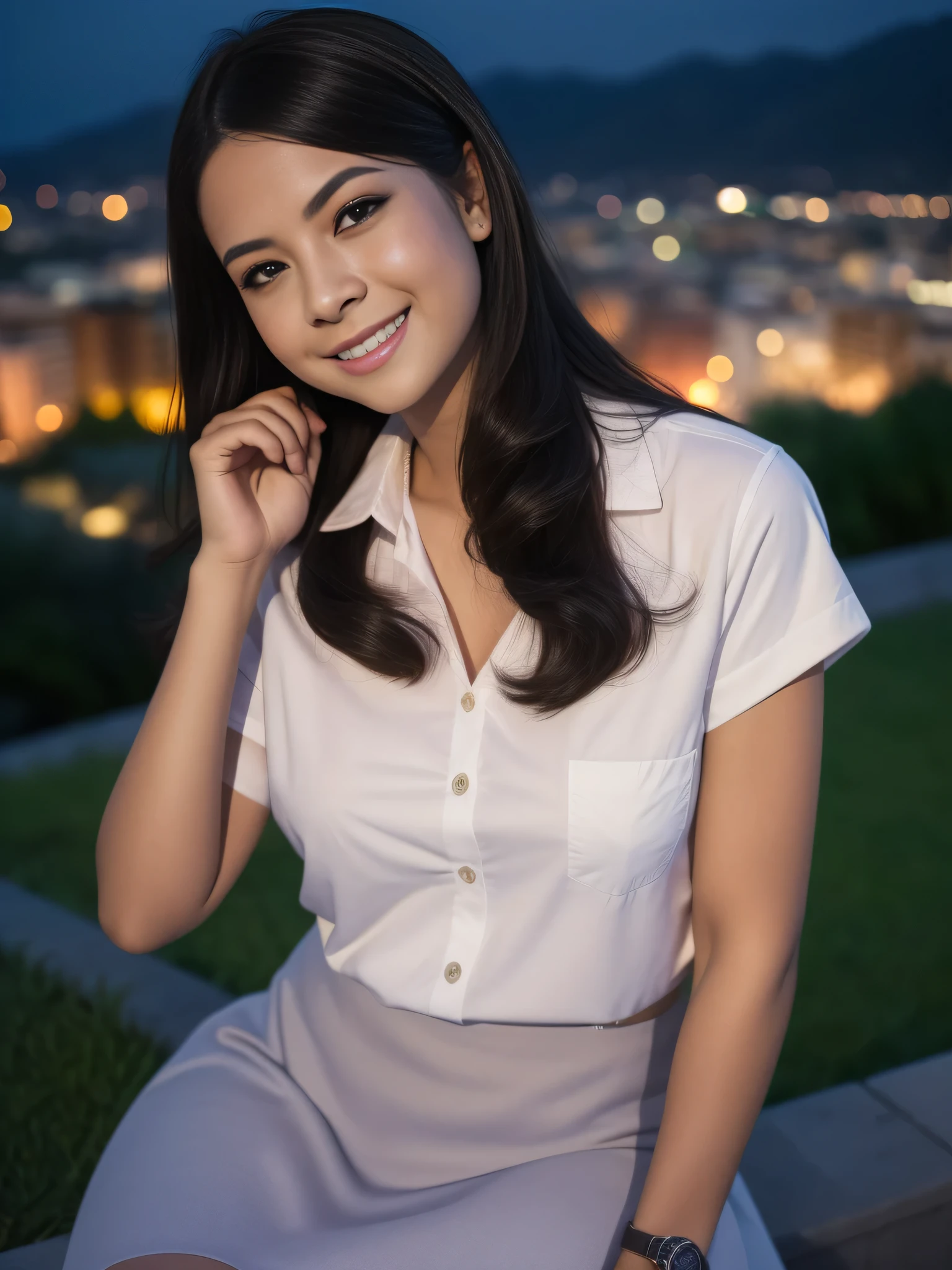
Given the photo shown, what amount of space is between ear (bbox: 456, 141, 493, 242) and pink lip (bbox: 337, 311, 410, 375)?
154 mm

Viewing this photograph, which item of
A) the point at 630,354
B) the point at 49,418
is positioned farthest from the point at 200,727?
the point at 49,418

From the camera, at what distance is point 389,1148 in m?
1.21

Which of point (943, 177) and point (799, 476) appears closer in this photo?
point (799, 476)

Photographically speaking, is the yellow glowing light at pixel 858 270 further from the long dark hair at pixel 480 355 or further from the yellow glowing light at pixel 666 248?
the long dark hair at pixel 480 355

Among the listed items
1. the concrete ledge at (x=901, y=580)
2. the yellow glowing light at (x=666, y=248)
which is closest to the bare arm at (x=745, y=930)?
the concrete ledge at (x=901, y=580)

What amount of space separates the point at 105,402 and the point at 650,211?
2601 millimetres

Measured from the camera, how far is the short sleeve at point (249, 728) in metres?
1.36

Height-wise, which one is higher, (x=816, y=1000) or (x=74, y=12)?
(x=74, y=12)

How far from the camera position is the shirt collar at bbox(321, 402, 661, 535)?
1196 mm

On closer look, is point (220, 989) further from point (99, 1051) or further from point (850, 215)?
point (850, 215)

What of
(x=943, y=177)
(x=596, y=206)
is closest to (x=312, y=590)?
(x=596, y=206)

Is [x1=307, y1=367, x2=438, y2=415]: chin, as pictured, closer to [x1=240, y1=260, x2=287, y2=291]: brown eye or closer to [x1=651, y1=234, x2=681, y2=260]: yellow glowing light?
[x1=240, y1=260, x2=287, y2=291]: brown eye

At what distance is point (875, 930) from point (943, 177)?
182 inches

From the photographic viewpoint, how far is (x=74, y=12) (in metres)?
3.86
